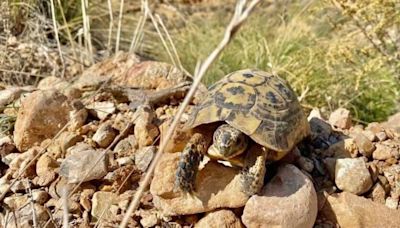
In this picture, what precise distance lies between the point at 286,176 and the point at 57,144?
2.22 feet

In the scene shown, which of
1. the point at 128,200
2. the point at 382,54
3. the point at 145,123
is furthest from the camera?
the point at 382,54

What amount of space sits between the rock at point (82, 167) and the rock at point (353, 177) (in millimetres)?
621

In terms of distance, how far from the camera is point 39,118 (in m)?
1.93

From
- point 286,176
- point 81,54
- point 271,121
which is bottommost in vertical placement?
point 81,54

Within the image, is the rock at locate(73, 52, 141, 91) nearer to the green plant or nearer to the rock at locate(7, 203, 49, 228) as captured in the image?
the rock at locate(7, 203, 49, 228)

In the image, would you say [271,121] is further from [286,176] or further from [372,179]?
[372,179]

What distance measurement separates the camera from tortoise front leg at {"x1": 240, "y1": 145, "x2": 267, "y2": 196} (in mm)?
1608

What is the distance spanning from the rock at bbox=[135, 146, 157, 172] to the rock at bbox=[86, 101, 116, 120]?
0.23 meters

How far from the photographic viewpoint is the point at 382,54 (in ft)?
9.14

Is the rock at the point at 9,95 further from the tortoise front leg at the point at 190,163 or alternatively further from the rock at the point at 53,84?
the tortoise front leg at the point at 190,163

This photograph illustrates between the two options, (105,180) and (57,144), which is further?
(57,144)

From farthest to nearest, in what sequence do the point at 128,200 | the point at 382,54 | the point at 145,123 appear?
the point at 382,54 → the point at 145,123 → the point at 128,200

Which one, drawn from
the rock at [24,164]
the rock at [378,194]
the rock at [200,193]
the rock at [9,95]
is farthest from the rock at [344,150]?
the rock at [9,95]

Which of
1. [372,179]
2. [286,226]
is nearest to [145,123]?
[286,226]
